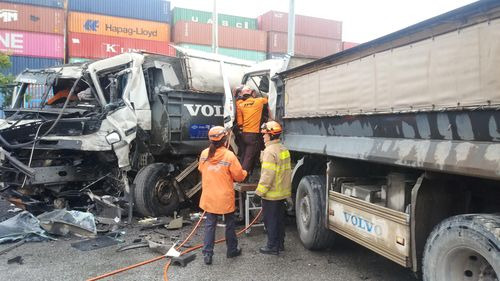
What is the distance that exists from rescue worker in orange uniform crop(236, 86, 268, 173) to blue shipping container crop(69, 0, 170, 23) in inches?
733

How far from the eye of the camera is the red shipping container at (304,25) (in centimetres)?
2666

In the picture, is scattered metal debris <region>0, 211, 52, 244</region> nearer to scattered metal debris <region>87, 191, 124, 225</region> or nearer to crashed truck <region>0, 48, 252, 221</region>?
crashed truck <region>0, 48, 252, 221</region>

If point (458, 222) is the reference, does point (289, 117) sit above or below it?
above

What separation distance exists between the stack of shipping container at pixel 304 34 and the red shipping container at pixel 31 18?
11.6m

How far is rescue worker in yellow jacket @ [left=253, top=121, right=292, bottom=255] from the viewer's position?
4988mm

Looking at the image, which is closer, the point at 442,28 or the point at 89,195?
the point at 442,28

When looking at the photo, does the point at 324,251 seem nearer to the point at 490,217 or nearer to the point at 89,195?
the point at 490,217

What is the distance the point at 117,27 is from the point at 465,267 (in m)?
22.5

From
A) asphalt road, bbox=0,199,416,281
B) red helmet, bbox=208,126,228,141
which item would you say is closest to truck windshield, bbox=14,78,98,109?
asphalt road, bbox=0,199,416,281

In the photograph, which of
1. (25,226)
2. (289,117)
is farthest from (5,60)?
(289,117)

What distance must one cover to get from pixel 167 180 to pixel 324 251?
3076mm

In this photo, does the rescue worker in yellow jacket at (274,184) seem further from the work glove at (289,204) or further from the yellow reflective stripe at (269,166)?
the work glove at (289,204)

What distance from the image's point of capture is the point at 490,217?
272 cm

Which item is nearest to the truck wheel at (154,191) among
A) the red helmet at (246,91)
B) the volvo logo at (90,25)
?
the red helmet at (246,91)
